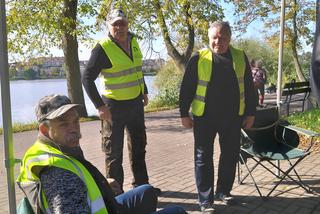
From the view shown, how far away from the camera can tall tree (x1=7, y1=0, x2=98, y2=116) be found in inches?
514

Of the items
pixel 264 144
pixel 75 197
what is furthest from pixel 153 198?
pixel 264 144

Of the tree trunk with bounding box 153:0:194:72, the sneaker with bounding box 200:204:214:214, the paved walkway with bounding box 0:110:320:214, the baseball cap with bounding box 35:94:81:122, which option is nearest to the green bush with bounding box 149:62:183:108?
the tree trunk with bounding box 153:0:194:72

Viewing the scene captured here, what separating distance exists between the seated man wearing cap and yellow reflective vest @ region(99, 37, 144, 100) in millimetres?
1946

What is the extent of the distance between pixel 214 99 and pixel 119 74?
3.49 ft

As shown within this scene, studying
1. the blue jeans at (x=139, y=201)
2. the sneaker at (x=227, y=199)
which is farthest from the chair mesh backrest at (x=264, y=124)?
the blue jeans at (x=139, y=201)

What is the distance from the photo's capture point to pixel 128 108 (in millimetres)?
4488

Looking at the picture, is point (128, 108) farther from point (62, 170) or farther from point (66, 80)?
point (66, 80)

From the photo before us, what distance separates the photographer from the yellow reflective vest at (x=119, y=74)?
435 cm

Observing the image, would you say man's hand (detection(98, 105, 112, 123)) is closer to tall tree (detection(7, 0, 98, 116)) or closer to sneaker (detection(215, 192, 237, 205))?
sneaker (detection(215, 192, 237, 205))

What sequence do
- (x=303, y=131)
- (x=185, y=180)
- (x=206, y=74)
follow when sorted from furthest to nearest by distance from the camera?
(x=185, y=180) → (x=303, y=131) → (x=206, y=74)

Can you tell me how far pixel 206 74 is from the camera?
4121mm

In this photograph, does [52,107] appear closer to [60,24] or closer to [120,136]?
[120,136]

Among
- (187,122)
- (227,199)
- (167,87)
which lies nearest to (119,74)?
(187,122)

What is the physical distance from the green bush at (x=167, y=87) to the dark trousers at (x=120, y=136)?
1385 cm
